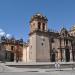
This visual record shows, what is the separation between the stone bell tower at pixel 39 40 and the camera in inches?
2467

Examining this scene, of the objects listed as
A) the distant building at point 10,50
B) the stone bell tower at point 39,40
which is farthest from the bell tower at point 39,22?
the distant building at point 10,50

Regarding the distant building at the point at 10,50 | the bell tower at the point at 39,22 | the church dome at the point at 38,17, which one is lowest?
the distant building at the point at 10,50

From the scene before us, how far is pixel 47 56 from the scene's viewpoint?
64125 mm

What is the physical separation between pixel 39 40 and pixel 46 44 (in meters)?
2.69

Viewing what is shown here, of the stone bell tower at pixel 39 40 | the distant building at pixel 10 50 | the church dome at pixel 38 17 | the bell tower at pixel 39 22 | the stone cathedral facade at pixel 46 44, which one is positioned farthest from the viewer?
the distant building at pixel 10 50

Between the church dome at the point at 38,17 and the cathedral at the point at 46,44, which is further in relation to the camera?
the church dome at the point at 38,17

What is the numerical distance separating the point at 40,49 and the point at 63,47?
8824 millimetres

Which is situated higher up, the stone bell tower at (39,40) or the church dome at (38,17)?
the church dome at (38,17)

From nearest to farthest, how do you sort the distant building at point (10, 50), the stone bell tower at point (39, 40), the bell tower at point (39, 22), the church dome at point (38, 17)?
the stone bell tower at point (39, 40), the bell tower at point (39, 22), the church dome at point (38, 17), the distant building at point (10, 50)

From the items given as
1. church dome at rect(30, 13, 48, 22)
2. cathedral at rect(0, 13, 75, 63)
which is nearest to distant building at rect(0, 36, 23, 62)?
cathedral at rect(0, 13, 75, 63)

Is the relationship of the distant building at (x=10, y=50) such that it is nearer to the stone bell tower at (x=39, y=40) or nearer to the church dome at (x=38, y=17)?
the stone bell tower at (x=39, y=40)

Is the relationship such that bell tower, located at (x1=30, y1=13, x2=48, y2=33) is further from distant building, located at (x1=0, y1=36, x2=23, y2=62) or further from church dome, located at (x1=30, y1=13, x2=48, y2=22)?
distant building, located at (x1=0, y1=36, x2=23, y2=62)

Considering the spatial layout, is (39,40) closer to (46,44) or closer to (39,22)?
(46,44)

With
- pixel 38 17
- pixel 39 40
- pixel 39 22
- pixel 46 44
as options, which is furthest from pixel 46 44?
pixel 38 17
